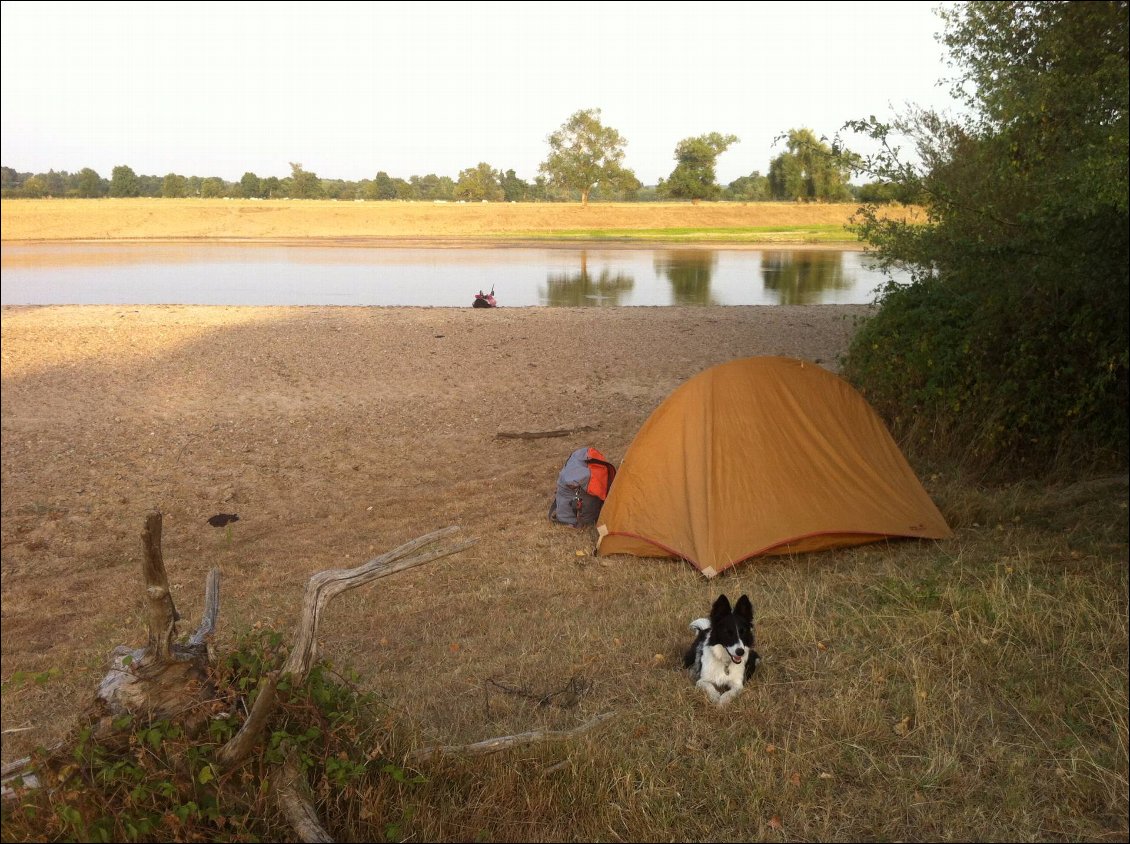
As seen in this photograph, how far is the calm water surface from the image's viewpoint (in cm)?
2383

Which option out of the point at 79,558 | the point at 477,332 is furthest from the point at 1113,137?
the point at 477,332

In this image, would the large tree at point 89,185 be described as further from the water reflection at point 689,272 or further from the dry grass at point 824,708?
the water reflection at point 689,272

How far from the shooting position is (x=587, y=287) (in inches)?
1120

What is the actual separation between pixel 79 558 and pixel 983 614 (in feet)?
24.3

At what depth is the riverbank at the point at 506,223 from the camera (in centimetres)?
4766

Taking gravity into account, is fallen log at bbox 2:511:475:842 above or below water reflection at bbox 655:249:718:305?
above

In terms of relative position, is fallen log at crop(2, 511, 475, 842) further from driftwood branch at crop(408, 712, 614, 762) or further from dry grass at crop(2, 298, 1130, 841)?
driftwood branch at crop(408, 712, 614, 762)

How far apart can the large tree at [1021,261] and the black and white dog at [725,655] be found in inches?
141

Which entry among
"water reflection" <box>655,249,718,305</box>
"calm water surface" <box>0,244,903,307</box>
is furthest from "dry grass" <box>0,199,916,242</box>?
"water reflection" <box>655,249,718,305</box>

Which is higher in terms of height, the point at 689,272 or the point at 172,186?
the point at 172,186

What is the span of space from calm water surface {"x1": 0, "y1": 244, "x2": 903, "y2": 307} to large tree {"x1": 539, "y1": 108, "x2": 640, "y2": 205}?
30.8 metres

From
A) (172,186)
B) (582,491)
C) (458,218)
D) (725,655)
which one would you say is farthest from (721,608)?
(458,218)

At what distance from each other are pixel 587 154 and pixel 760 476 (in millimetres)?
67783

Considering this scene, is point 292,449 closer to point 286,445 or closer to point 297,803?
point 286,445
